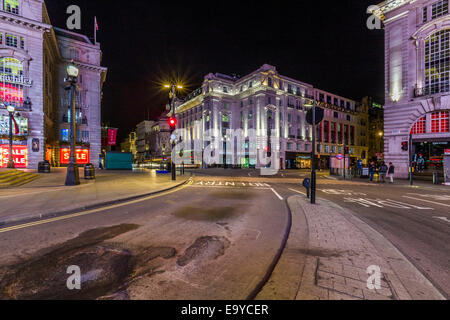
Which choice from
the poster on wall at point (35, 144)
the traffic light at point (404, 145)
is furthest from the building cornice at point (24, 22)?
the traffic light at point (404, 145)

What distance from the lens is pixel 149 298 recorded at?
238cm

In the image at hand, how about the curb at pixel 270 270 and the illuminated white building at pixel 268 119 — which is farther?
the illuminated white building at pixel 268 119

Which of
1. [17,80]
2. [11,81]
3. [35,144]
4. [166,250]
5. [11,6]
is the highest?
[11,6]

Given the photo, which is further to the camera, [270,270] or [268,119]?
[268,119]

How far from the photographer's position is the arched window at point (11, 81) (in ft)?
79.9

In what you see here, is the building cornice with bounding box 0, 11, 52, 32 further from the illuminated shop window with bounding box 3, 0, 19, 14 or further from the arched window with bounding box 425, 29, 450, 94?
the arched window with bounding box 425, 29, 450, 94

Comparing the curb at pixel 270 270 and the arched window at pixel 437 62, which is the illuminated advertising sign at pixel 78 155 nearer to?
the curb at pixel 270 270

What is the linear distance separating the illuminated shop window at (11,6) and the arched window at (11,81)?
5.94m

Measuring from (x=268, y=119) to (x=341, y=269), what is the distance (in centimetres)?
4738

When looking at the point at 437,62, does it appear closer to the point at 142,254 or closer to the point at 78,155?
the point at 142,254

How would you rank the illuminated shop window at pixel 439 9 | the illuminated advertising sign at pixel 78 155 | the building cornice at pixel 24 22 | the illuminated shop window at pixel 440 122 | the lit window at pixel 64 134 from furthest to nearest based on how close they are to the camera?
the lit window at pixel 64 134, the illuminated advertising sign at pixel 78 155, the building cornice at pixel 24 22, the illuminated shop window at pixel 440 122, the illuminated shop window at pixel 439 9

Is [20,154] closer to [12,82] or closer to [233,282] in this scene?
[12,82]

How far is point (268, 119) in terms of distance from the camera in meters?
48.2

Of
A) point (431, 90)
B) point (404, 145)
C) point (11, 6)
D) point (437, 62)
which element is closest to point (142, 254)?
point (404, 145)
